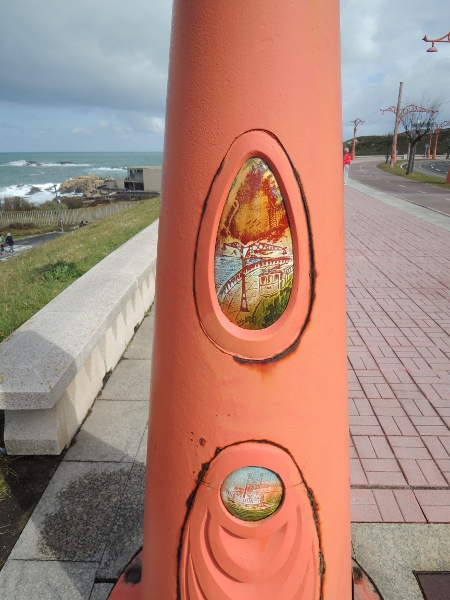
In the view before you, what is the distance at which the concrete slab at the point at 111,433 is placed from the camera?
294 cm

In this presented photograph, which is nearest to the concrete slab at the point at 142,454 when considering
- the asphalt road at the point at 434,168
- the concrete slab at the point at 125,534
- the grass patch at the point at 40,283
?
the concrete slab at the point at 125,534

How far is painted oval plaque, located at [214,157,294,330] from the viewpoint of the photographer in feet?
4.20

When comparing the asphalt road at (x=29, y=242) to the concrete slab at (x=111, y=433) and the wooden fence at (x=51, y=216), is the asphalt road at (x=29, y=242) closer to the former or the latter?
the wooden fence at (x=51, y=216)

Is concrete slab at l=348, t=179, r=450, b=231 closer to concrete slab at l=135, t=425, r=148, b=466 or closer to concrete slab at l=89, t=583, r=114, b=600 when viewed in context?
concrete slab at l=135, t=425, r=148, b=466

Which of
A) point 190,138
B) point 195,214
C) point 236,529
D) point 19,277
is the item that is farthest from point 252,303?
point 19,277

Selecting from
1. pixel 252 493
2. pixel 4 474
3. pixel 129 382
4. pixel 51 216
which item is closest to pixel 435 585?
pixel 252 493

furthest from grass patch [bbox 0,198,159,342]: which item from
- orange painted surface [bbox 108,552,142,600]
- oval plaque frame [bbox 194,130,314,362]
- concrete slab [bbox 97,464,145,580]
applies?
oval plaque frame [bbox 194,130,314,362]

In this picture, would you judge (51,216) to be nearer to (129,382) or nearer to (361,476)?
(129,382)

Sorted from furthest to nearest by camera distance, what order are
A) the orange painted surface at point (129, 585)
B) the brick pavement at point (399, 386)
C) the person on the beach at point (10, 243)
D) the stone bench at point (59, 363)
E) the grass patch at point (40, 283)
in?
the person on the beach at point (10, 243)
the grass patch at point (40, 283)
the brick pavement at point (399, 386)
the stone bench at point (59, 363)
the orange painted surface at point (129, 585)

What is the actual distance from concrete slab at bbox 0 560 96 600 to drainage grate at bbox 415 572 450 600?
1511mm

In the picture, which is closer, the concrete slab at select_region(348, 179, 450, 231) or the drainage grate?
the drainage grate

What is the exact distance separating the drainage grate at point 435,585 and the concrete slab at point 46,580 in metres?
1.51

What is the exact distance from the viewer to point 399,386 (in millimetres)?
4016

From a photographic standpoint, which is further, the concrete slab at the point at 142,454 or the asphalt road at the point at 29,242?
the asphalt road at the point at 29,242
